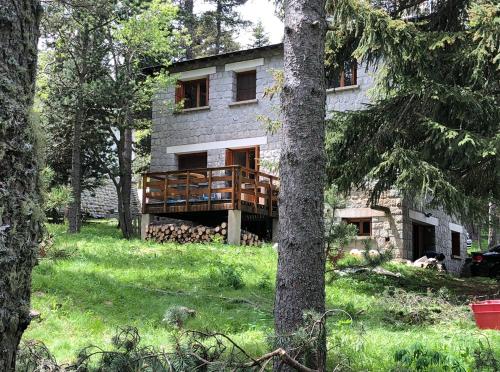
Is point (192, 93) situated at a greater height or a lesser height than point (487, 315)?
greater

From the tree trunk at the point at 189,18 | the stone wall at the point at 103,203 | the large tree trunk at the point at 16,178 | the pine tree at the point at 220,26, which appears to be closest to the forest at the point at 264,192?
the large tree trunk at the point at 16,178

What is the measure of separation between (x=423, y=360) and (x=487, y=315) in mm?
2693

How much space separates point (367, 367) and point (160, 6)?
1612 centimetres

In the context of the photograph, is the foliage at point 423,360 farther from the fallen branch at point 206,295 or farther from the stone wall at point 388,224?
the stone wall at point 388,224

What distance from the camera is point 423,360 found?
4434 millimetres

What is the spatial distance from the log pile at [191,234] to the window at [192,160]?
368 cm

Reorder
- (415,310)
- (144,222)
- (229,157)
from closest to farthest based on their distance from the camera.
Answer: (415,310) < (144,222) < (229,157)

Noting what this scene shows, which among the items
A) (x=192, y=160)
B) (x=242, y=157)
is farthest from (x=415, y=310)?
(x=192, y=160)

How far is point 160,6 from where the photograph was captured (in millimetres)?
18625

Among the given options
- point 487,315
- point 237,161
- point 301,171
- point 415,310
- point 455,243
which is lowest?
point 415,310

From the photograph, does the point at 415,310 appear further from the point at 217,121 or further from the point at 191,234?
the point at 217,121

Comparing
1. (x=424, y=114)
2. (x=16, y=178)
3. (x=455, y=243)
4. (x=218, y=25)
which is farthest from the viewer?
(x=218, y=25)

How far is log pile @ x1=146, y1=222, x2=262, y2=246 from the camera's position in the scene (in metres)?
15.6

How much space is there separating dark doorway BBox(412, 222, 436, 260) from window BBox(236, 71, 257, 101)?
22.8 ft
